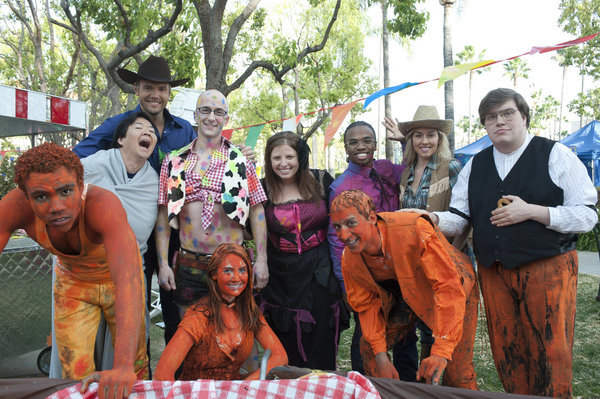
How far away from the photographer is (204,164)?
2945 mm

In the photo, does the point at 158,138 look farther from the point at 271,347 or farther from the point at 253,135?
the point at 253,135

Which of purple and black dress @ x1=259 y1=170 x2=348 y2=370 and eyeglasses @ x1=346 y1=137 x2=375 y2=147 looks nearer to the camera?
purple and black dress @ x1=259 y1=170 x2=348 y2=370

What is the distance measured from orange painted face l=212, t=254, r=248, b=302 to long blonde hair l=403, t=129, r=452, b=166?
5.01ft

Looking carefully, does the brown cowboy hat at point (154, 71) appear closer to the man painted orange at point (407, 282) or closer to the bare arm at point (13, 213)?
the bare arm at point (13, 213)

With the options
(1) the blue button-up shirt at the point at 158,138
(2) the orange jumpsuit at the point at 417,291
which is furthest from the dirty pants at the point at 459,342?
(1) the blue button-up shirt at the point at 158,138

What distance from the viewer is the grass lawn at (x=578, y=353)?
3514mm

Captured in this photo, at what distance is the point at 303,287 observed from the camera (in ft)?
10.1

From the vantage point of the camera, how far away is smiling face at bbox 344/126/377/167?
3.29 metres

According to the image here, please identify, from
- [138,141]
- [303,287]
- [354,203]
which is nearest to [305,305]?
[303,287]

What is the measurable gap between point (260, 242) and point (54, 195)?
1.39 metres

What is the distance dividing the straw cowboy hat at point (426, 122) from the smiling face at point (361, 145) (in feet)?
0.90

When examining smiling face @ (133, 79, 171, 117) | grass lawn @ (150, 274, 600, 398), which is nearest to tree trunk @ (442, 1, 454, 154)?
grass lawn @ (150, 274, 600, 398)

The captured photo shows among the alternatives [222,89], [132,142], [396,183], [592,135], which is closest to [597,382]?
[396,183]

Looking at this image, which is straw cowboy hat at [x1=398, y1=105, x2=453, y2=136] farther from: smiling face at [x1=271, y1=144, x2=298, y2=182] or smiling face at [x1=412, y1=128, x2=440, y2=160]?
smiling face at [x1=271, y1=144, x2=298, y2=182]
